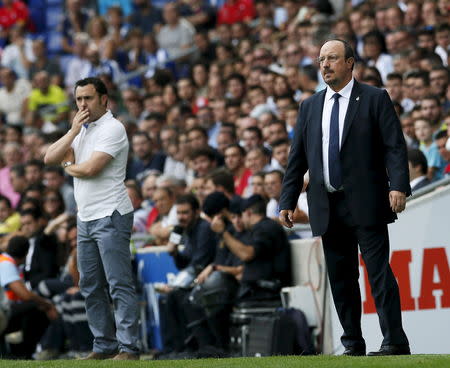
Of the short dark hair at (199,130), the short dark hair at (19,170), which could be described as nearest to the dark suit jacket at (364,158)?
the short dark hair at (199,130)

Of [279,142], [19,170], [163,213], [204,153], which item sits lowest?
[163,213]

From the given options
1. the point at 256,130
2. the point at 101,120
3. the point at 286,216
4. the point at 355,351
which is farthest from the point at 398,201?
the point at 256,130

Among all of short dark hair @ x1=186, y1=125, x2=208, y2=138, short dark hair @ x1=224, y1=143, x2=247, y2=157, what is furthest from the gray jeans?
short dark hair @ x1=186, y1=125, x2=208, y2=138

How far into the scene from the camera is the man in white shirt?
961cm

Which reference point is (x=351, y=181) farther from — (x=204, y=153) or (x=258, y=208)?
(x=204, y=153)

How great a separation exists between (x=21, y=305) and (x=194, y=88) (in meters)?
7.12

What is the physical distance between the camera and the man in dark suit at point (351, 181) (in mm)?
8273

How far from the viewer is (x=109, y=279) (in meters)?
9.64

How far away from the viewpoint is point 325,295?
1183 centimetres

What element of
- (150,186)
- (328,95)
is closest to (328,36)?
(150,186)

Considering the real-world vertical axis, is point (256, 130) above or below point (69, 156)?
below

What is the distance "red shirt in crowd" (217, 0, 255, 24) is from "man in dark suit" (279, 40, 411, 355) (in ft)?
45.9

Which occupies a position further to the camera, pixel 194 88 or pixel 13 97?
pixel 13 97

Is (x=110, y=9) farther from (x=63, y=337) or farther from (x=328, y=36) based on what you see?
(x=63, y=337)
